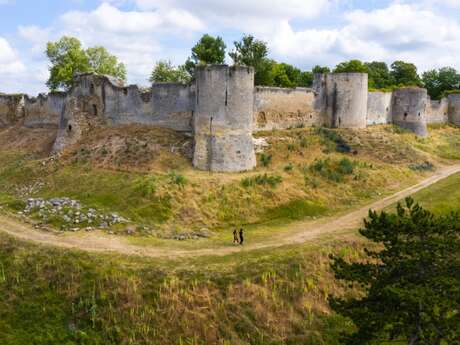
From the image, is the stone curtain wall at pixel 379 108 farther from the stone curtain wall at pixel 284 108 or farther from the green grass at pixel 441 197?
the green grass at pixel 441 197

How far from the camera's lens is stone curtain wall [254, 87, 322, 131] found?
27609 millimetres

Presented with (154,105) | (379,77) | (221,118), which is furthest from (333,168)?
(379,77)

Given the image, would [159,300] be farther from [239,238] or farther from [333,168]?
[333,168]

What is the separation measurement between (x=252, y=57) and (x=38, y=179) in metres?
22.9

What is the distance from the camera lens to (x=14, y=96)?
35938 mm

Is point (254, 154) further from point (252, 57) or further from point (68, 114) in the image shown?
point (252, 57)

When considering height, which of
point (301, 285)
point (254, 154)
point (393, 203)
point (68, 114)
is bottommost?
point (301, 285)

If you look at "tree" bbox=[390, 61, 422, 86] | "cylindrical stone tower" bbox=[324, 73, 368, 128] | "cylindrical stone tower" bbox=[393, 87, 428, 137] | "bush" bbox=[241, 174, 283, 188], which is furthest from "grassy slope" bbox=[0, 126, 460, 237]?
"tree" bbox=[390, 61, 422, 86]

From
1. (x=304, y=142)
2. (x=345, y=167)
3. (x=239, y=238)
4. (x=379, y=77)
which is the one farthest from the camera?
(x=379, y=77)

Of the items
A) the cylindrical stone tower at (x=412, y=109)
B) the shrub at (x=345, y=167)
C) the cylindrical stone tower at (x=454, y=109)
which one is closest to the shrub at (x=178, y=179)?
the shrub at (x=345, y=167)

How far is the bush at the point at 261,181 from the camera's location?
21.2 m

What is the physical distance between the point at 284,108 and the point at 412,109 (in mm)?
13837

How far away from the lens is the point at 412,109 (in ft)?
119

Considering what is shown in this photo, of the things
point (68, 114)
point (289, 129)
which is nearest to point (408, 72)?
point (289, 129)
